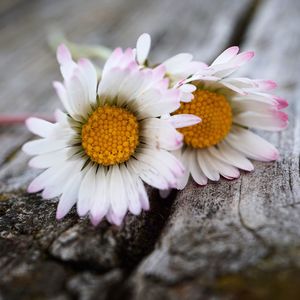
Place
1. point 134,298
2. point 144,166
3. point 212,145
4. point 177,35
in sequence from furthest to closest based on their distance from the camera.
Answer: point 177,35 < point 212,145 < point 144,166 < point 134,298

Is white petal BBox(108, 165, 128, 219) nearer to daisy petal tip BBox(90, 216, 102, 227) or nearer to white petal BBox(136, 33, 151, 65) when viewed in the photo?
daisy petal tip BBox(90, 216, 102, 227)

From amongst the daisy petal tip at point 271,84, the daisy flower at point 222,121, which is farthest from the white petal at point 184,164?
the daisy petal tip at point 271,84

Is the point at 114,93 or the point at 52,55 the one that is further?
the point at 52,55

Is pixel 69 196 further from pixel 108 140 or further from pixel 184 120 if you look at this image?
pixel 184 120

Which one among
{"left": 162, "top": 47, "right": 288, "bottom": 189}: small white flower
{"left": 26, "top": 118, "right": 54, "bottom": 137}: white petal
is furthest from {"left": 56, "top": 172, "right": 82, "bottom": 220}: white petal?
{"left": 162, "top": 47, "right": 288, "bottom": 189}: small white flower

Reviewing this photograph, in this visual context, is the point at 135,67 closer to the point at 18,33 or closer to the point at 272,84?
the point at 272,84

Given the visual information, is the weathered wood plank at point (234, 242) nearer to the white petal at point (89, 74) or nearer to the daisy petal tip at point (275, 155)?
the daisy petal tip at point (275, 155)

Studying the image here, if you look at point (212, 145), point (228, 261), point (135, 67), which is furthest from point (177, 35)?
point (228, 261)
